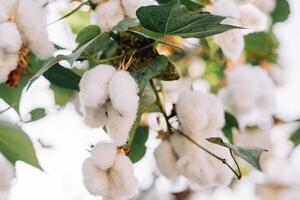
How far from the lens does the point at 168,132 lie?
0.89 meters

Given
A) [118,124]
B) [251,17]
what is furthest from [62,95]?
[118,124]

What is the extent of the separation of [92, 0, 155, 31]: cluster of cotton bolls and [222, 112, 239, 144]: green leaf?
31 centimetres

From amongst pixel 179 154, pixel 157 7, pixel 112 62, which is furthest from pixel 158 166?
pixel 157 7

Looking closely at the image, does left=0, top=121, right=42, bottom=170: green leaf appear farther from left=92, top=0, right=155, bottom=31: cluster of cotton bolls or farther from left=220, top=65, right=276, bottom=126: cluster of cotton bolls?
left=220, top=65, right=276, bottom=126: cluster of cotton bolls

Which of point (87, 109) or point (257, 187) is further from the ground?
point (87, 109)

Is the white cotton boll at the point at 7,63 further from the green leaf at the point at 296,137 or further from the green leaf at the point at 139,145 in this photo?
the green leaf at the point at 296,137

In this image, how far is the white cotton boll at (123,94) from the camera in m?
0.66

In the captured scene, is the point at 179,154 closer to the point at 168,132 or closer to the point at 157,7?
the point at 168,132

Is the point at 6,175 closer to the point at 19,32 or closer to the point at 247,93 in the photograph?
the point at 19,32

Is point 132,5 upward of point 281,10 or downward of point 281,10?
upward

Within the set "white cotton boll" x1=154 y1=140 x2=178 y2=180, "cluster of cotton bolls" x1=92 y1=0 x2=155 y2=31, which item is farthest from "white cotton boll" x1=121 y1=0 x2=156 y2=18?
"white cotton boll" x1=154 y1=140 x2=178 y2=180

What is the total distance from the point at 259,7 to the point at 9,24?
0.41 meters

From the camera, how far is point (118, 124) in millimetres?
671

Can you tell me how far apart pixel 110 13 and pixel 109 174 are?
0.55ft
